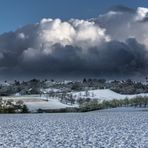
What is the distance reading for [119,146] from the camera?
101 feet

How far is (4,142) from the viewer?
3431 centimetres

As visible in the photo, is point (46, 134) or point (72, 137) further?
point (46, 134)

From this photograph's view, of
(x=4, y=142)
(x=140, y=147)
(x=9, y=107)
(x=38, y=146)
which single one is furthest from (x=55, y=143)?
(x=9, y=107)

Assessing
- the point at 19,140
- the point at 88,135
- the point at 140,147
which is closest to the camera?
the point at 140,147

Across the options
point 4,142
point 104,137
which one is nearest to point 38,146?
point 4,142

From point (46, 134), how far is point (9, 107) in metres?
132

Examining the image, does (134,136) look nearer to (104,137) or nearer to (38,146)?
(104,137)

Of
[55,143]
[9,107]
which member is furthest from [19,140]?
[9,107]

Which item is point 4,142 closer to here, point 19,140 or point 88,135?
point 19,140

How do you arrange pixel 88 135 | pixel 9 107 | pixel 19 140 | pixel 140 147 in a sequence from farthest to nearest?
pixel 9 107 → pixel 88 135 → pixel 19 140 → pixel 140 147

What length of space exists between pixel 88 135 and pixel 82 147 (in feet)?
25.1

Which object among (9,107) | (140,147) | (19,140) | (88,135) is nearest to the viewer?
(140,147)

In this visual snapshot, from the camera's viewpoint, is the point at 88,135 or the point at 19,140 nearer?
the point at 19,140

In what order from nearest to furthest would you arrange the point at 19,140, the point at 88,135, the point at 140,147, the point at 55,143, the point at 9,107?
1. the point at 140,147
2. the point at 55,143
3. the point at 19,140
4. the point at 88,135
5. the point at 9,107
